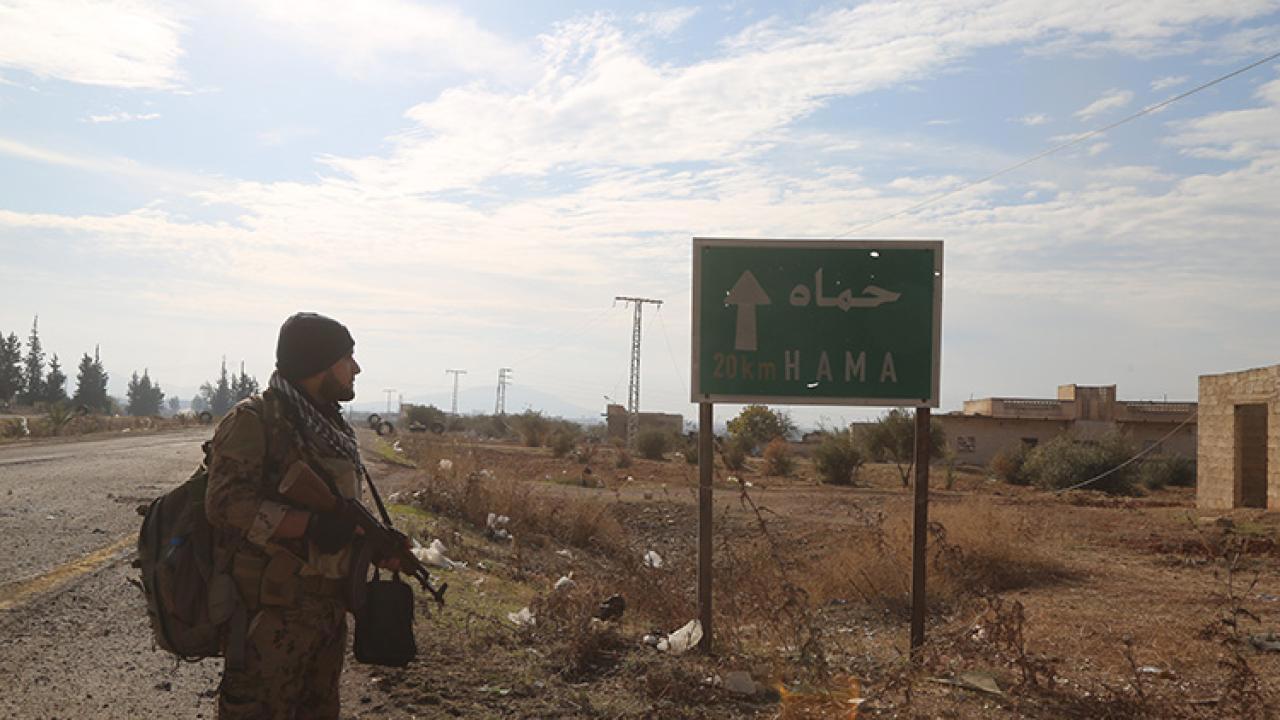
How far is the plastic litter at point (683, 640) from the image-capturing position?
6.49 meters

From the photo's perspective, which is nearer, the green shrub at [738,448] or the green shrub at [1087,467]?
the green shrub at [1087,467]

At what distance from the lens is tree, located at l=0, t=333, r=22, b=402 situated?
285ft

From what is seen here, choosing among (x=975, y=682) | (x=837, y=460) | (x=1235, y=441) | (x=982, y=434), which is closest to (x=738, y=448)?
(x=982, y=434)

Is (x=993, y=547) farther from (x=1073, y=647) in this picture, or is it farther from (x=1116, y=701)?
(x=1116, y=701)

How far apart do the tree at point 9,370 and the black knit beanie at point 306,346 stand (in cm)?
9694

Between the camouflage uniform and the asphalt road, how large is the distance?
1935 millimetres

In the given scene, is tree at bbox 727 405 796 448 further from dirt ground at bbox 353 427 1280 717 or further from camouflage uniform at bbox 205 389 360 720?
camouflage uniform at bbox 205 389 360 720

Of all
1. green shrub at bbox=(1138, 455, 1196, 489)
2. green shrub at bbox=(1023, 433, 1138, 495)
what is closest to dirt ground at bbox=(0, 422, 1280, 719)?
green shrub at bbox=(1023, 433, 1138, 495)

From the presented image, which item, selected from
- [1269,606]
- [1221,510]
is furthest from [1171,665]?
[1221,510]

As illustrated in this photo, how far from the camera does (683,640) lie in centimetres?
655

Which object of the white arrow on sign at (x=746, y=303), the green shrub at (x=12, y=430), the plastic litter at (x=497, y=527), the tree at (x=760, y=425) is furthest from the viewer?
the tree at (x=760, y=425)

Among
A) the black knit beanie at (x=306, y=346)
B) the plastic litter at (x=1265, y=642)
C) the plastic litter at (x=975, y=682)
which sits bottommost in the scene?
the plastic litter at (x=975, y=682)

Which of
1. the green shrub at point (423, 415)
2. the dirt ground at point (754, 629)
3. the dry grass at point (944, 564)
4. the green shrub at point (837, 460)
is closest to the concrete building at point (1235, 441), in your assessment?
the dirt ground at point (754, 629)

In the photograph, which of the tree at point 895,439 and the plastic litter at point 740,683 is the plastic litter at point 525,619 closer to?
the plastic litter at point 740,683
